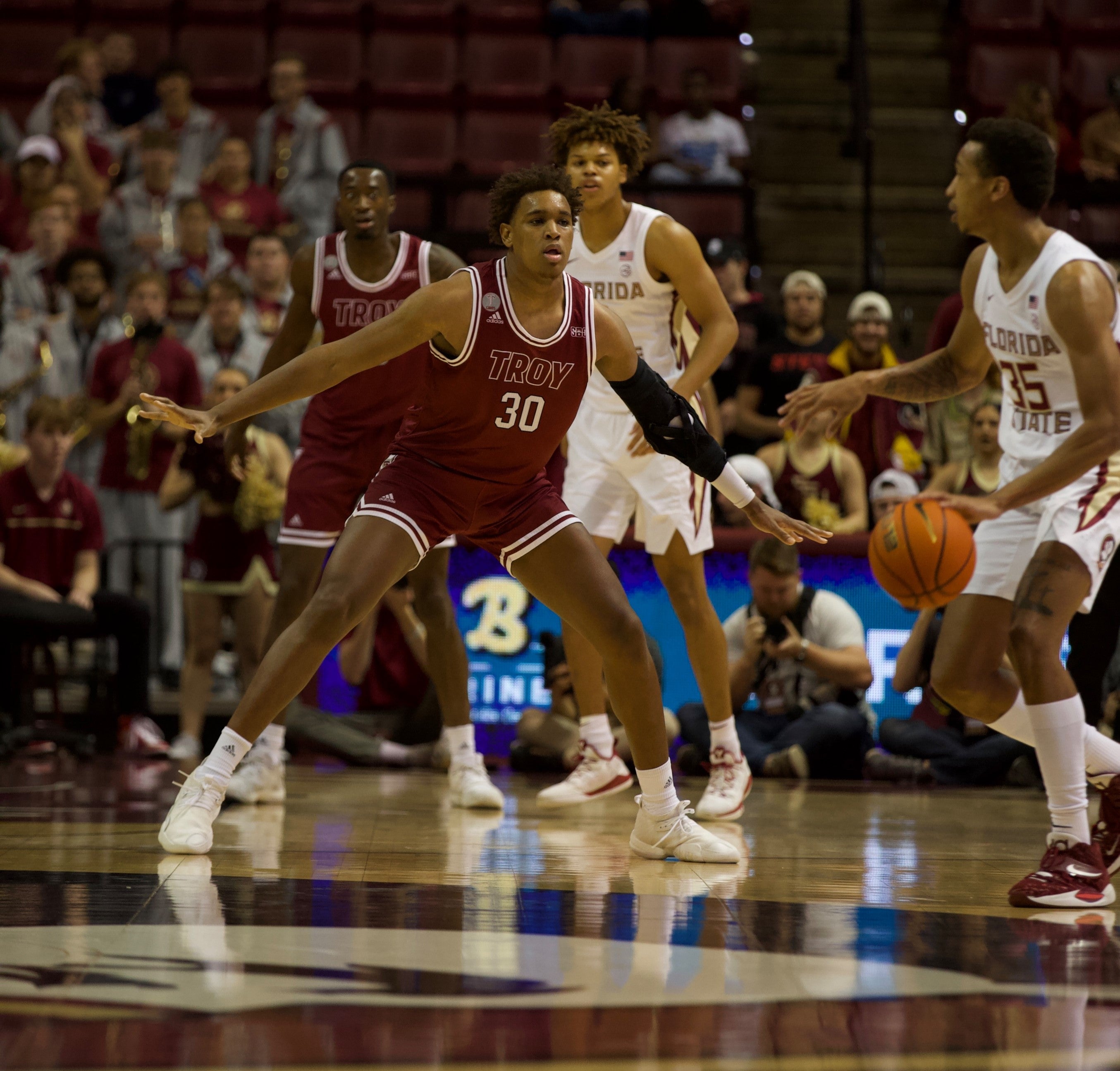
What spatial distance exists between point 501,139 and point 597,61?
3.27 ft

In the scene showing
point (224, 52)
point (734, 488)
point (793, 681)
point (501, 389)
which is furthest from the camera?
point (224, 52)

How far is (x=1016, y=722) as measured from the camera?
4.53m

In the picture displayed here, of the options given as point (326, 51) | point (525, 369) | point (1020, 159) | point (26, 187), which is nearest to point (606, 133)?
point (525, 369)

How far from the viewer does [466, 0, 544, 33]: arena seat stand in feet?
41.4

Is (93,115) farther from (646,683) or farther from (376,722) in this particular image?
(646,683)

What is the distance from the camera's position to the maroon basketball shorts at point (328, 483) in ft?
19.0

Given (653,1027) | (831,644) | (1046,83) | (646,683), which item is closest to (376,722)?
(831,644)

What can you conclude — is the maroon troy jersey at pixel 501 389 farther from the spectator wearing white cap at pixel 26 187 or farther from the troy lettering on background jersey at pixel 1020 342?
the spectator wearing white cap at pixel 26 187

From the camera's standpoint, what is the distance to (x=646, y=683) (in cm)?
439

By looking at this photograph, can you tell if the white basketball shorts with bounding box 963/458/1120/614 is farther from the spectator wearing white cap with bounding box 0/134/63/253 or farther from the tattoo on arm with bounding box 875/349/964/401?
the spectator wearing white cap with bounding box 0/134/63/253

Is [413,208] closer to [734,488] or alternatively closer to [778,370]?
[778,370]

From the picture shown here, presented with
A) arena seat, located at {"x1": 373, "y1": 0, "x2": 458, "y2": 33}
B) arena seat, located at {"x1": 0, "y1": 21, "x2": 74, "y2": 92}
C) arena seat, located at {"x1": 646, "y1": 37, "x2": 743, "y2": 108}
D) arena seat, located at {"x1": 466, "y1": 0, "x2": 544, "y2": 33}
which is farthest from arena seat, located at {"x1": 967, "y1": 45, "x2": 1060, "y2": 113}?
arena seat, located at {"x1": 0, "y1": 21, "x2": 74, "y2": 92}

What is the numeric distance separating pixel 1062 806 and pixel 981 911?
15.5 inches

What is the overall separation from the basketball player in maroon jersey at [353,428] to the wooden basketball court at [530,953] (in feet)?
1.91
